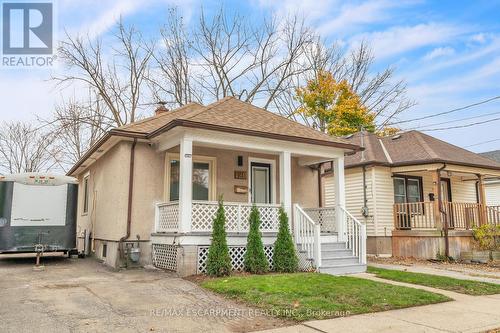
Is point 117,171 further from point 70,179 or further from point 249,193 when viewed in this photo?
point 249,193

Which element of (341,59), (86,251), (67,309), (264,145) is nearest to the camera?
(67,309)

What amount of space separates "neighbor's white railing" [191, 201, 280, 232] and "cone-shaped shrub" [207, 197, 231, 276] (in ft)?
2.98

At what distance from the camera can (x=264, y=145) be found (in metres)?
10.5

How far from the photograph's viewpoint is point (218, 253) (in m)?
8.82

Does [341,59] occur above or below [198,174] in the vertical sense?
above

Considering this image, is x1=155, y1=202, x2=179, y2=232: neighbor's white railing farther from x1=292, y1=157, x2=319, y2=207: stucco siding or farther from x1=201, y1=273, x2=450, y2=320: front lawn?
x1=292, y1=157, x2=319, y2=207: stucco siding

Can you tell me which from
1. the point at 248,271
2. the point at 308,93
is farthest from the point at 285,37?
the point at 248,271

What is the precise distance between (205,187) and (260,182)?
75.3 inches

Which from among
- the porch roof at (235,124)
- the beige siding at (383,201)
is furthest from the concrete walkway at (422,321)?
the beige siding at (383,201)

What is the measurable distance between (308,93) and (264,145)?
19188mm

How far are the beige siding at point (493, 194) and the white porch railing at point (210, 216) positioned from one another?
1972 centimetres

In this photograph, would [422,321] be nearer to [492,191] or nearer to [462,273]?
[462,273]

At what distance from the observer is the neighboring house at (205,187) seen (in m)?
9.55

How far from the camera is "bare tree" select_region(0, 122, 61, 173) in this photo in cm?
3700
